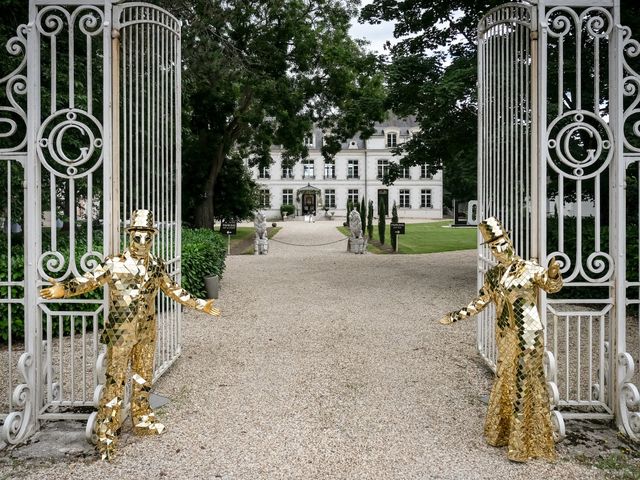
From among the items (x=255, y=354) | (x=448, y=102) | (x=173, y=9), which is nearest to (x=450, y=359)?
(x=255, y=354)

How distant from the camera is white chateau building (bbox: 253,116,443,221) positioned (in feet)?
163

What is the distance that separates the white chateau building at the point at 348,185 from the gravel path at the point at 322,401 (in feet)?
135

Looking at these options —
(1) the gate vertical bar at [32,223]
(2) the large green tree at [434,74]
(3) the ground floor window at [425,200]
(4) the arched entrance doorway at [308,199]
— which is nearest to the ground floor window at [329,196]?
(4) the arched entrance doorway at [308,199]

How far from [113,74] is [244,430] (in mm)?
2694

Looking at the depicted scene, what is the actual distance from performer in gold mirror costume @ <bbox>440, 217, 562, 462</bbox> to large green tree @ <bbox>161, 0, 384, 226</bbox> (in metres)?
8.41

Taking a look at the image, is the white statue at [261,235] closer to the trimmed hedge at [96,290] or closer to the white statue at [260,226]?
the white statue at [260,226]

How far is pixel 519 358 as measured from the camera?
10.5ft

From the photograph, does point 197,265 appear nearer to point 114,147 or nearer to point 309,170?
point 114,147

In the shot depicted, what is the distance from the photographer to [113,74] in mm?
3617

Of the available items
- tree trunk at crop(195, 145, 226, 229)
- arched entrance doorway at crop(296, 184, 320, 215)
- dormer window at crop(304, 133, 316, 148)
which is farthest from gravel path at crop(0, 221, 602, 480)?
arched entrance doorway at crop(296, 184, 320, 215)

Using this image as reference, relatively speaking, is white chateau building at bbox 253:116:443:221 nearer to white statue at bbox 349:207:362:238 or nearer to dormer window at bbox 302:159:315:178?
dormer window at bbox 302:159:315:178

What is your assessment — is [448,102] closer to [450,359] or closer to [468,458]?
[450,359]

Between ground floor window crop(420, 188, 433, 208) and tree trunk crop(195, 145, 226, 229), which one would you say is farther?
ground floor window crop(420, 188, 433, 208)

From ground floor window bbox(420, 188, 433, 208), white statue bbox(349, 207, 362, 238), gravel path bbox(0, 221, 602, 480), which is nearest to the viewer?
gravel path bbox(0, 221, 602, 480)
